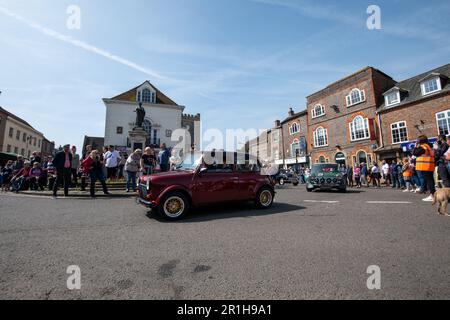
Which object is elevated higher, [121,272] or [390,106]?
[390,106]

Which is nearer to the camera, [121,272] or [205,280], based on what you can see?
[205,280]

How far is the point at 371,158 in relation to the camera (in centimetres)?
2262

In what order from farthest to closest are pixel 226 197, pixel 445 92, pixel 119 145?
pixel 119 145 < pixel 445 92 < pixel 226 197

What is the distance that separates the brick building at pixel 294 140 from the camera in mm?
31688

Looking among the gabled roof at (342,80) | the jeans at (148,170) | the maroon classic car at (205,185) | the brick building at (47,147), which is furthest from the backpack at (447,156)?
the brick building at (47,147)

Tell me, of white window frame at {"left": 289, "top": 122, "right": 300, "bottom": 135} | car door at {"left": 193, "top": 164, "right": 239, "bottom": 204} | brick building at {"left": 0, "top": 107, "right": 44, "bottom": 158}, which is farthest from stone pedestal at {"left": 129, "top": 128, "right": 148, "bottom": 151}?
car door at {"left": 193, "top": 164, "right": 239, "bottom": 204}

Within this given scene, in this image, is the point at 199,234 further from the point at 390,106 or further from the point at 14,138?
the point at 14,138

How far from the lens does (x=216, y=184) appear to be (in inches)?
218

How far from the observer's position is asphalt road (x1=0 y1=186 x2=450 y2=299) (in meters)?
2.06

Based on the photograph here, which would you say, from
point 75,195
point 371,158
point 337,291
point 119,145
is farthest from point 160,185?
point 119,145

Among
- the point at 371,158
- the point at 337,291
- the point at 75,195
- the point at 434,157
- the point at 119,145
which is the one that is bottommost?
the point at 337,291

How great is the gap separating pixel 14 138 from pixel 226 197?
4609 cm

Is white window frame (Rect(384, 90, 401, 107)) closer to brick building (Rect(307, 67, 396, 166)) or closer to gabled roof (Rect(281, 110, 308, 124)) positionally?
brick building (Rect(307, 67, 396, 166))

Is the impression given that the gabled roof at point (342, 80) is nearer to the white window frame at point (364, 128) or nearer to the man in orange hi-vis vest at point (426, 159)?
the white window frame at point (364, 128)
